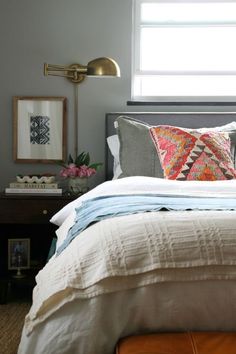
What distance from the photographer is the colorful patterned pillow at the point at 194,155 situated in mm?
3455

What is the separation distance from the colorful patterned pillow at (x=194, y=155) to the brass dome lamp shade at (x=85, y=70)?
0.57 metres

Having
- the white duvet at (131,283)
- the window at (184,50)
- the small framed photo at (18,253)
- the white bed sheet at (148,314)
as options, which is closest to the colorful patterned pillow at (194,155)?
the window at (184,50)

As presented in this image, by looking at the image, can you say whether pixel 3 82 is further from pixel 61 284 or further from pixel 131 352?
pixel 131 352

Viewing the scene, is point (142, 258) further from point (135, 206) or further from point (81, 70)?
point (81, 70)

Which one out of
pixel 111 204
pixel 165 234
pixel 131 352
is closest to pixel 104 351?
pixel 131 352

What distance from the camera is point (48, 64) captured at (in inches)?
167

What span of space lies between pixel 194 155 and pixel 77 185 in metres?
0.87

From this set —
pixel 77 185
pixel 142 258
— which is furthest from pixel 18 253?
pixel 142 258

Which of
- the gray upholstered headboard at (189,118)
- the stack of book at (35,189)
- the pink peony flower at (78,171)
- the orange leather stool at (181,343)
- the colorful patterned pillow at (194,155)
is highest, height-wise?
the gray upholstered headboard at (189,118)

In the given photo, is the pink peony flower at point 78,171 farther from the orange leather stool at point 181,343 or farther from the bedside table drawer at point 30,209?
the orange leather stool at point 181,343

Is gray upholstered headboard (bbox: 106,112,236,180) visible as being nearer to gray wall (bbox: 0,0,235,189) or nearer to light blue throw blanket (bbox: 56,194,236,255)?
gray wall (bbox: 0,0,235,189)

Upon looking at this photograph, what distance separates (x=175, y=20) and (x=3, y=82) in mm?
1296

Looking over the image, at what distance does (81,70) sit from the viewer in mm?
4203

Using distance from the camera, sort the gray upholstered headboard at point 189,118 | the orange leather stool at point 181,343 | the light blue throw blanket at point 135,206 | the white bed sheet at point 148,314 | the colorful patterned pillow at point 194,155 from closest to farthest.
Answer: the orange leather stool at point 181,343 < the white bed sheet at point 148,314 < the light blue throw blanket at point 135,206 < the colorful patterned pillow at point 194,155 < the gray upholstered headboard at point 189,118
